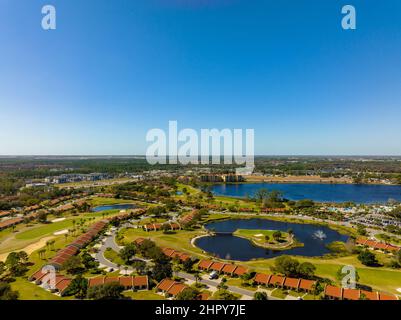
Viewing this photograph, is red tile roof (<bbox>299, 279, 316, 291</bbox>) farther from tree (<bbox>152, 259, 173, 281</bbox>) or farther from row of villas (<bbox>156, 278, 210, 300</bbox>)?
tree (<bbox>152, 259, 173, 281</bbox>)

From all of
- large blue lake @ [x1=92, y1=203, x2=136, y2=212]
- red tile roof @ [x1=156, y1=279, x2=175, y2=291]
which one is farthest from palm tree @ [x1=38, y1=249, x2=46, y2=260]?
large blue lake @ [x1=92, y1=203, x2=136, y2=212]

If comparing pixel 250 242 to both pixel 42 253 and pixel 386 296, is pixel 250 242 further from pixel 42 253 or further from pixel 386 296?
pixel 42 253

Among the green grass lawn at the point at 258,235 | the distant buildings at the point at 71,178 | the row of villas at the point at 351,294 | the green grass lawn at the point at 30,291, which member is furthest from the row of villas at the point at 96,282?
the distant buildings at the point at 71,178

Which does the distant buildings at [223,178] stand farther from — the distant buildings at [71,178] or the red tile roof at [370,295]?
the red tile roof at [370,295]
